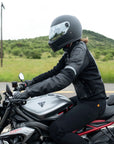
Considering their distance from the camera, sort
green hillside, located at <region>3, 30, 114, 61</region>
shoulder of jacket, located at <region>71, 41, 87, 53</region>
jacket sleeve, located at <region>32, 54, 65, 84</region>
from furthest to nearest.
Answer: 1. green hillside, located at <region>3, 30, 114, 61</region>
2. jacket sleeve, located at <region>32, 54, 65, 84</region>
3. shoulder of jacket, located at <region>71, 41, 87, 53</region>

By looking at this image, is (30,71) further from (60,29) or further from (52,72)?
(60,29)

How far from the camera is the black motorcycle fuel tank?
216cm

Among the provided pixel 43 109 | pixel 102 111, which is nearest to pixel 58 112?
pixel 43 109

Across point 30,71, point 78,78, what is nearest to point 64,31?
point 78,78

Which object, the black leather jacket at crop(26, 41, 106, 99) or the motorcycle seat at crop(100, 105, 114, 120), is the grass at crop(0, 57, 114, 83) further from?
the black leather jacket at crop(26, 41, 106, 99)

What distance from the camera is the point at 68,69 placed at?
2143 millimetres

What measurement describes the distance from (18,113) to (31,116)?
0.42ft

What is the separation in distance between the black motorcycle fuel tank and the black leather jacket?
0.15 metres

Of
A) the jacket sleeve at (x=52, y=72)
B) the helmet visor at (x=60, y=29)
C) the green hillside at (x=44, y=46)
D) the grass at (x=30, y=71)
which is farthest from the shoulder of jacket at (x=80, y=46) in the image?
the green hillside at (x=44, y=46)

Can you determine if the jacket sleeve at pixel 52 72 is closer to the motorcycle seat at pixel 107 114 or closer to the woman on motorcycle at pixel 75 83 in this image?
the woman on motorcycle at pixel 75 83

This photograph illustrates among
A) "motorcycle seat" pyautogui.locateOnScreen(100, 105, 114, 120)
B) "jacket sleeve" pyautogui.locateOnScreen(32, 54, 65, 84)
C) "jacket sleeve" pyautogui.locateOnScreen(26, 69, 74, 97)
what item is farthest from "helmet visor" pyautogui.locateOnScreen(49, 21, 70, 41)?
"motorcycle seat" pyautogui.locateOnScreen(100, 105, 114, 120)

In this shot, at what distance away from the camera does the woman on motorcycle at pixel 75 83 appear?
2.13m

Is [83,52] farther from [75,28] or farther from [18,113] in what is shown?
[18,113]

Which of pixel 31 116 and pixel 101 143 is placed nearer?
pixel 31 116
